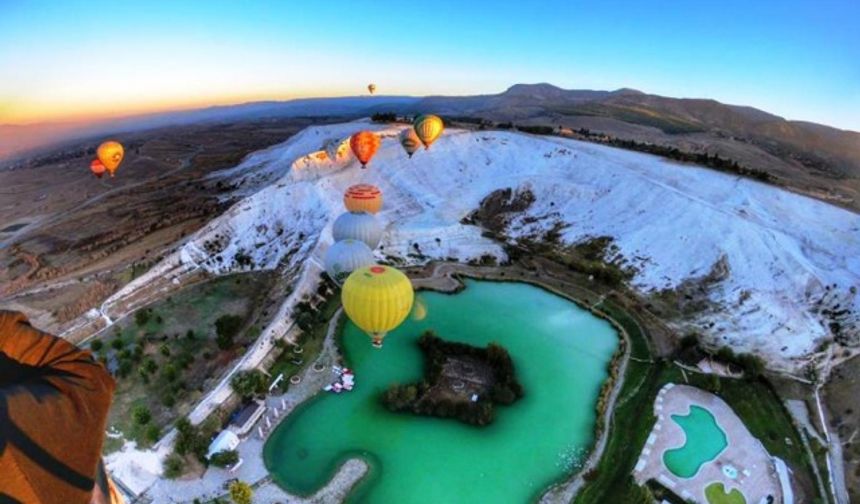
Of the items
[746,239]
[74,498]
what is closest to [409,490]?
[74,498]

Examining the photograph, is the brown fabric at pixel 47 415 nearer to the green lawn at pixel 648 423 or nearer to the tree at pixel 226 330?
the green lawn at pixel 648 423

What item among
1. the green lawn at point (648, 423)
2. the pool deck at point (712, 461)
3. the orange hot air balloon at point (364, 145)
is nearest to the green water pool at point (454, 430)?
the green lawn at point (648, 423)

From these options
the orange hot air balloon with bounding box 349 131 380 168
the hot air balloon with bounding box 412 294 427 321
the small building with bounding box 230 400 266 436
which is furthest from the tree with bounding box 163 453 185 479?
the orange hot air balloon with bounding box 349 131 380 168

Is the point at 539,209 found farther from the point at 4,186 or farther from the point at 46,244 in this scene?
the point at 4,186

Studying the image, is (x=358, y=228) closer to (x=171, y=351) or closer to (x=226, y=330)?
(x=226, y=330)

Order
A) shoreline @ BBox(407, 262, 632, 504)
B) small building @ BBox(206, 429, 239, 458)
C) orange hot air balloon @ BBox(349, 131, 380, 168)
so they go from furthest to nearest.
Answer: orange hot air balloon @ BBox(349, 131, 380, 168) < small building @ BBox(206, 429, 239, 458) < shoreline @ BBox(407, 262, 632, 504)

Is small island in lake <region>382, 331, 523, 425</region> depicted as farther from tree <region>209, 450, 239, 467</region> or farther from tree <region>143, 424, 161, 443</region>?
tree <region>143, 424, 161, 443</region>
